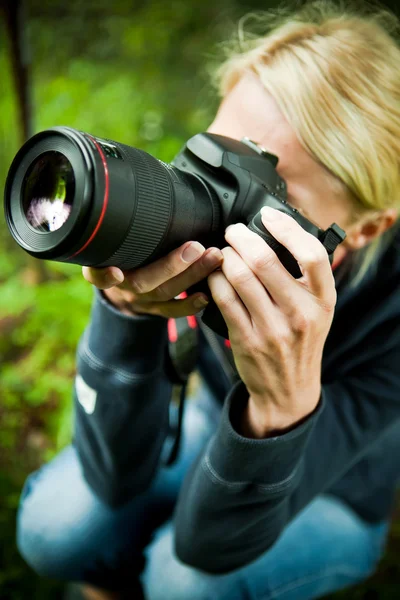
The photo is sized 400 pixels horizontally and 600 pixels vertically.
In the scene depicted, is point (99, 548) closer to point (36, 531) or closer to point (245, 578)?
point (36, 531)

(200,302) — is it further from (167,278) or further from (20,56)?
(20,56)

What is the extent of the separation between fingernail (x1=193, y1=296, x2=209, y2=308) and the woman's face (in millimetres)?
249

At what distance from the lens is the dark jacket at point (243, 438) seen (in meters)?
0.83

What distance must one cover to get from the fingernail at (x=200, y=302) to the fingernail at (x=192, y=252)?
93 millimetres

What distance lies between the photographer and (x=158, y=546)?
1.13 m

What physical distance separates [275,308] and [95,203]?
0.27 metres

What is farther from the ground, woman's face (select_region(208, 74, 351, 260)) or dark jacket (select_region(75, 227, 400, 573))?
woman's face (select_region(208, 74, 351, 260))

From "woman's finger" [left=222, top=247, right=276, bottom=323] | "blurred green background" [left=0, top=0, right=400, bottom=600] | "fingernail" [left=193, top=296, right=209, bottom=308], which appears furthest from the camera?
"blurred green background" [left=0, top=0, right=400, bottom=600]

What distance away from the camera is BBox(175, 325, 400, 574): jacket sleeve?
802 millimetres

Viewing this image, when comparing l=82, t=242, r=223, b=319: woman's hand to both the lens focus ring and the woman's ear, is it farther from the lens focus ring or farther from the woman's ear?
the woman's ear

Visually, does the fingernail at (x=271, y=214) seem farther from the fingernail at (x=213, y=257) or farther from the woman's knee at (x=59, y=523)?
the woman's knee at (x=59, y=523)

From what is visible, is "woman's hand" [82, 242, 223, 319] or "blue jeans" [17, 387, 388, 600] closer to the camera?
"woman's hand" [82, 242, 223, 319]

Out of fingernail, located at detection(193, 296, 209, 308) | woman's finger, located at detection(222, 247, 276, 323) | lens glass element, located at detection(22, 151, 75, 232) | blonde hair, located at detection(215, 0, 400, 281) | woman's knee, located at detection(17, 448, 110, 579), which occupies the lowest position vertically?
woman's knee, located at detection(17, 448, 110, 579)

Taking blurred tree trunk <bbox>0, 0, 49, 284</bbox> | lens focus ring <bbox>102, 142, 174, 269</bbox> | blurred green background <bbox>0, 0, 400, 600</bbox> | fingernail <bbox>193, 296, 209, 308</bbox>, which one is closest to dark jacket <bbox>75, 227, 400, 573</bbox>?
fingernail <bbox>193, 296, 209, 308</bbox>
